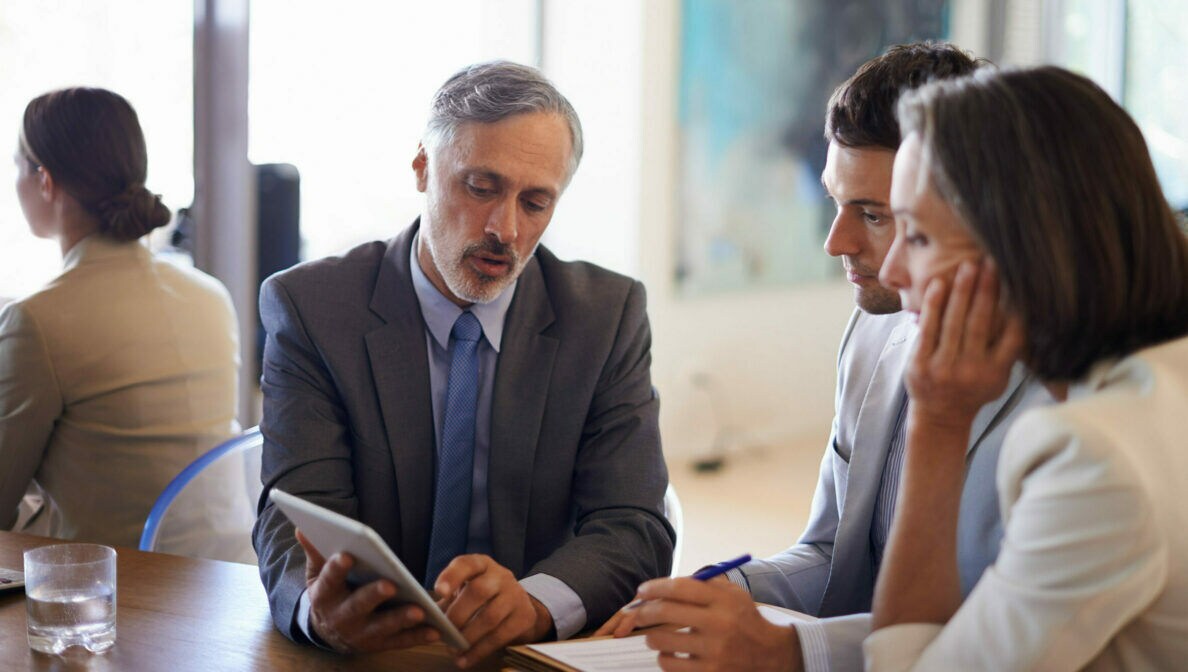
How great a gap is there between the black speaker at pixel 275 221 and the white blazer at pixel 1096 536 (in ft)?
10.4

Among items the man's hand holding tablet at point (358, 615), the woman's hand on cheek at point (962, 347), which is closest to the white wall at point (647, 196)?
the man's hand holding tablet at point (358, 615)

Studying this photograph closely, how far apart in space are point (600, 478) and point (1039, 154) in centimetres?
98

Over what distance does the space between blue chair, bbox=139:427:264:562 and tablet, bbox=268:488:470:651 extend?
0.68m

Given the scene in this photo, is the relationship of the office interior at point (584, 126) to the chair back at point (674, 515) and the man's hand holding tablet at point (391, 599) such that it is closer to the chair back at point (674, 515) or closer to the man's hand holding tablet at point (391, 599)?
Answer: the chair back at point (674, 515)

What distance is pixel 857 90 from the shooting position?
5.50 ft

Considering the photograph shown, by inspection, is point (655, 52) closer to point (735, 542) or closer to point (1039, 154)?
point (735, 542)

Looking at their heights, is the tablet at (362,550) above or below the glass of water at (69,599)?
above

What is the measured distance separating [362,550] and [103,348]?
138 centimetres

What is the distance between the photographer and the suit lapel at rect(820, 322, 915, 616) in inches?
67.6

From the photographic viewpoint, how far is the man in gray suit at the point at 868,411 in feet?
5.09

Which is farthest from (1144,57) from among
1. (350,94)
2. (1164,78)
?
(350,94)

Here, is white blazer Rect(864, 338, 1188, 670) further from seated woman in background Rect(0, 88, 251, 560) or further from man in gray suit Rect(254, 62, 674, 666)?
seated woman in background Rect(0, 88, 251, 560)

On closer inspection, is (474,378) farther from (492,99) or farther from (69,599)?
(69,599)

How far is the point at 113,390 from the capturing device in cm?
238
